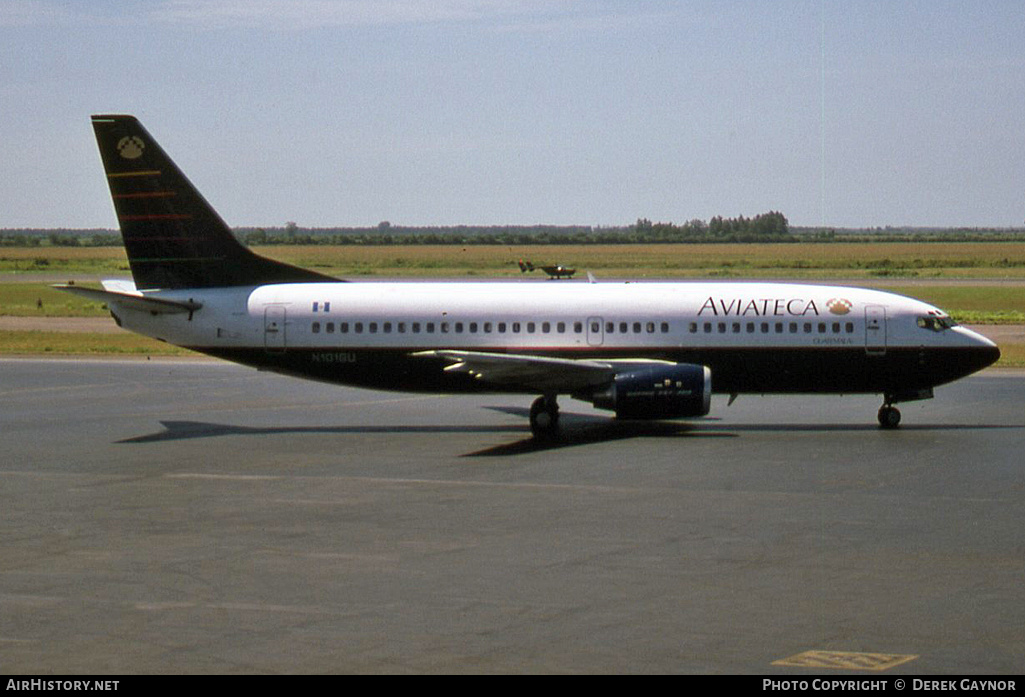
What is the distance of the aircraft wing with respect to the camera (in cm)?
3809

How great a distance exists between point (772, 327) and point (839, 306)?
2.02 m

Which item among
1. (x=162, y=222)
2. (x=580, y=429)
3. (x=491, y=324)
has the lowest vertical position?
(x=580, y=429)

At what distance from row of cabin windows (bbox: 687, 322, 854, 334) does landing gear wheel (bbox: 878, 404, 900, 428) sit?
8.12ft

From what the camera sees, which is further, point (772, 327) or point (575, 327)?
point (575, 327)

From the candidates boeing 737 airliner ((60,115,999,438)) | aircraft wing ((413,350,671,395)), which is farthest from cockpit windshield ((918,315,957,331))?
aircraft wing ((413,350,671,395))

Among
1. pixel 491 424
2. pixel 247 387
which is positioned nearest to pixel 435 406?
pixel 491 424

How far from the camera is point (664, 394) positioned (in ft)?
126

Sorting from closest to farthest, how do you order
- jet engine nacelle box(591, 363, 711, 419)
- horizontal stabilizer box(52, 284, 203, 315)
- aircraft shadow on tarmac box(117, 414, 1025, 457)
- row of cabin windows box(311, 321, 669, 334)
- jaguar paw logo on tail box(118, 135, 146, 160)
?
jet engine nacelle box(591, 363, 711, 419), aircraft shadow on tarmac box(117, 414, 1025, 457), horizontal stabilizer box(52, 284, 203, 315), row of cabin windows box(311, 321, 669, 334), jaguar paw logo on tail box(118, 135, 146, 160)

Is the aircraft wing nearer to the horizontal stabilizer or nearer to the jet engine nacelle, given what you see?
the jet engine nacelle

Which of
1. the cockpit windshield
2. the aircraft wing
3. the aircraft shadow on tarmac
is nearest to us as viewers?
the aircraft wing

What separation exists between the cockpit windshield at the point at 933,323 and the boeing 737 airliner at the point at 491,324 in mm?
28

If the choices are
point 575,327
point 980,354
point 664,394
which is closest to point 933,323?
point 980,354

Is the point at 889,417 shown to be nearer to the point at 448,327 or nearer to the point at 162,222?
the point at 448,327
